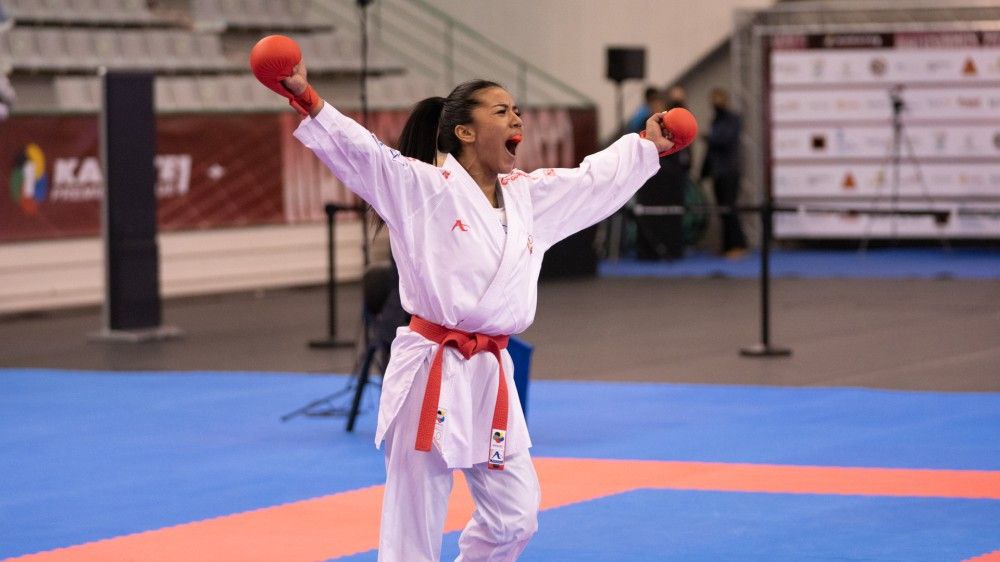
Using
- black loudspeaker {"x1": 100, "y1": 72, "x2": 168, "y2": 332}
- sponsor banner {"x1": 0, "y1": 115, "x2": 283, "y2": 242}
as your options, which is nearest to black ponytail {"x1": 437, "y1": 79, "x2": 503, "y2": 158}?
black loudspeaker {"x1": 100, "y1": 72, "x2": 168, "y2": 332}

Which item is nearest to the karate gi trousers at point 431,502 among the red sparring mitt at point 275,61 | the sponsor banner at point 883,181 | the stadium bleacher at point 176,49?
the red sparring mitt at point 275,61

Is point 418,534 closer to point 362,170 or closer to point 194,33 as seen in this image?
point 362,170

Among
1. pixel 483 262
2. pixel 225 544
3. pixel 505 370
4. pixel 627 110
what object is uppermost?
pixel 627 110

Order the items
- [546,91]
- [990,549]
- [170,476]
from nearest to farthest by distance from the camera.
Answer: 1. [990,549]
2. [170,476]
3. [546,91]

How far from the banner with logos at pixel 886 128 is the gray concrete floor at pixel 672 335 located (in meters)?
3.54

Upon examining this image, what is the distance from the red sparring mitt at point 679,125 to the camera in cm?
517

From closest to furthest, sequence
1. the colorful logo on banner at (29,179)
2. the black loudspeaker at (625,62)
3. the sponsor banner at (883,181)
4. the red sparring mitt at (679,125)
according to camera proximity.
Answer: the red sparring mitt at (679,125)
the colorful logo on banner at (29,179)
the black loudspeaker at (625,62)
the sponsor banner at (883,181)

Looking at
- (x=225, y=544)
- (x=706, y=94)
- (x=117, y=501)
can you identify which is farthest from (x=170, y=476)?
(x=706, y=94)

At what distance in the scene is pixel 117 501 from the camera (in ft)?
23.2

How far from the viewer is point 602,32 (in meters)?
21.7

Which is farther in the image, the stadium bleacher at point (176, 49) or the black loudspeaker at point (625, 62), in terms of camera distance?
the black loudspeaker at point (625, 62)

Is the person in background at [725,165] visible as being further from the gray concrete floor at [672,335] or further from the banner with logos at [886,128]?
the gray concrete floor at [672,335]

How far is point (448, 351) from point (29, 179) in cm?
1078

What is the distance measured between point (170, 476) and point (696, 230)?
1389 cm
